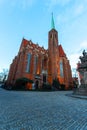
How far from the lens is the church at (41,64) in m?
32.6

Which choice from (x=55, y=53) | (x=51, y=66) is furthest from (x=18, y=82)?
(x=55, y=53)

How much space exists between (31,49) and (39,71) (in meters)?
8.35

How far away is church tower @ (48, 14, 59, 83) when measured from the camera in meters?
37.8

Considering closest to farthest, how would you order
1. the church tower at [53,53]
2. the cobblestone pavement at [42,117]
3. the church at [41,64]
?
the cobblestone pavement at [42,117] → the church at [41,64] → the church tower at [53,53]

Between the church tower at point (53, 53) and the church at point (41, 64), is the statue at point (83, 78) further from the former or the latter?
the church tower at point (53, 53)

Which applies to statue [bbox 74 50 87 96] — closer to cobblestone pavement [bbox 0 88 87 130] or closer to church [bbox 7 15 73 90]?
cobblestone pavement [bbox 0 88 87 130]

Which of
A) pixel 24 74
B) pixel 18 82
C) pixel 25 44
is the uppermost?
pixel 25 44

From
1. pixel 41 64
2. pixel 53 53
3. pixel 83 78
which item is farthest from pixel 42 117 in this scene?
pixel 53 53

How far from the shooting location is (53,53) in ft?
133

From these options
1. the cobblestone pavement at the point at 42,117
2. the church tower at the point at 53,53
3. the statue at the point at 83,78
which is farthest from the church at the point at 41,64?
the cobblestone pavement at the point at 42,117

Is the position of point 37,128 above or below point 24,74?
below

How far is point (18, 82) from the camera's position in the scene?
86.8 ft

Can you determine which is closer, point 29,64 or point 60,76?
point 29,64

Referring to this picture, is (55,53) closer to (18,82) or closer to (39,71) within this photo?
(39,71)
